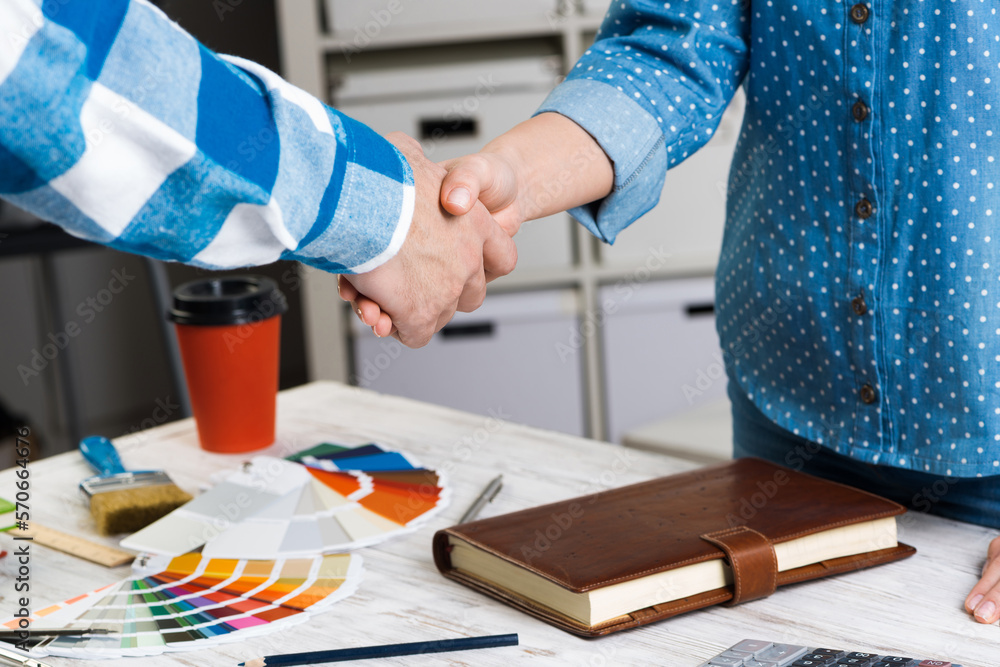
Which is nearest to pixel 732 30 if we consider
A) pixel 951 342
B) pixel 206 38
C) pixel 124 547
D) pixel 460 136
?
pixel 951 342

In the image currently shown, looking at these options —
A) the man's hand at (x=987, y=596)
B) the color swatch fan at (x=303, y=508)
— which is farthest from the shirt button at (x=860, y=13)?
the color swatch fan at (x=303, y=508)

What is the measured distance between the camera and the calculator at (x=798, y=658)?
53 cm

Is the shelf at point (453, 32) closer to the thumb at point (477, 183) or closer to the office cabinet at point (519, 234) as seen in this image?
the office cabinet at point (519, 234)

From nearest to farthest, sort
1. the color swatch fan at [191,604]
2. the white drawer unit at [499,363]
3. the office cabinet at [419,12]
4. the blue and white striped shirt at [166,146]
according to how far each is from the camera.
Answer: the blue and white striped shirt at [166,146]
the color swatch fan at [191,604]
the office cabinet at [419,12]
the white drawer unit at [499,363]

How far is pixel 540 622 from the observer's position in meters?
0.62

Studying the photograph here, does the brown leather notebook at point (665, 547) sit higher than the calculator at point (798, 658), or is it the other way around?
the brown leather notebook at point (665, 547)

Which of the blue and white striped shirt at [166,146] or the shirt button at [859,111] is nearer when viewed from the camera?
the blue and white striped shirt at [166,146]

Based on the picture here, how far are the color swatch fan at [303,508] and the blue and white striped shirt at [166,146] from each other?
8.4 inches

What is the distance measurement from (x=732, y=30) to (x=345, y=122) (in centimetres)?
36

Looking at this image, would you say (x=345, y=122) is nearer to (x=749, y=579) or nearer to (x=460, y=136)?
(x=749, y=579)

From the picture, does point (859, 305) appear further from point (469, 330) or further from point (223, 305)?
point (469, 330)

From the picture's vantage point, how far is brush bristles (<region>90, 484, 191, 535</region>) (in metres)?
0.78

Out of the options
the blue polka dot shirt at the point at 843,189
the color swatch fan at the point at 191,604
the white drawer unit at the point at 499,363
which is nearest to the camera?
the color swatch fan at the point at 191,604

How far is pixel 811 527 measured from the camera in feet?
2.15
